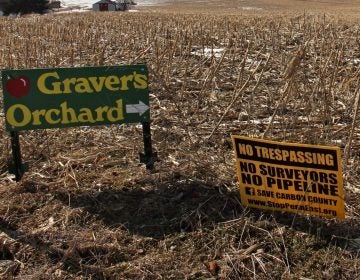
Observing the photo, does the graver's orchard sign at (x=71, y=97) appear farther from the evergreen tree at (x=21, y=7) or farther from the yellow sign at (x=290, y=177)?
the evergreen tree at (x=21, y=7)

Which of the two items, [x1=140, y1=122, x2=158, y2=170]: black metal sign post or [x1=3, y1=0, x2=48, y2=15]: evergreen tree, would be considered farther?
[x1=3, y1=0, x2=48, y2=15]: evergreen tree

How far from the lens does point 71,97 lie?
3742 mm

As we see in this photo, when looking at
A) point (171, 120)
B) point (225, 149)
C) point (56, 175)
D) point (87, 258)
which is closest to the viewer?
point (87, 258)

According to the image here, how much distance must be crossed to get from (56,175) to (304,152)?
195cm

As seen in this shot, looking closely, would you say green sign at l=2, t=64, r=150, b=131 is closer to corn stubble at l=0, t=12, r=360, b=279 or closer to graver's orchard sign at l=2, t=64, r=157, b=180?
graver's orchard sign at l=2, t=64, r=157, b=180

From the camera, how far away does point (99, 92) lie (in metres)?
3.76

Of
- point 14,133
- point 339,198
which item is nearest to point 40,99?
point 14,133

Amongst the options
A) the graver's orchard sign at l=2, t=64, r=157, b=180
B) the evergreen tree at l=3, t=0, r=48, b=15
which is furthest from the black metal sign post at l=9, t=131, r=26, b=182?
the evergreen tree at l=3, t=0, r=48, b=15

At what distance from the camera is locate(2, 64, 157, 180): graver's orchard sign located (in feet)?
12.0

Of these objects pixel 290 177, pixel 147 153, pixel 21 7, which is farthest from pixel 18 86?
pixel 21 7

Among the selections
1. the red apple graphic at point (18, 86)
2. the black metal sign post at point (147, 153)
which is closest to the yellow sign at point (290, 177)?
the black metal sign post at point (147, 153)

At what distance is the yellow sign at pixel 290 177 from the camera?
301cm

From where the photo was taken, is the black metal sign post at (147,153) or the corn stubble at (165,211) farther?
the black metal sign post at (147,153)

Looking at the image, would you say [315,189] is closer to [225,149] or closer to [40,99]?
[225,149]
